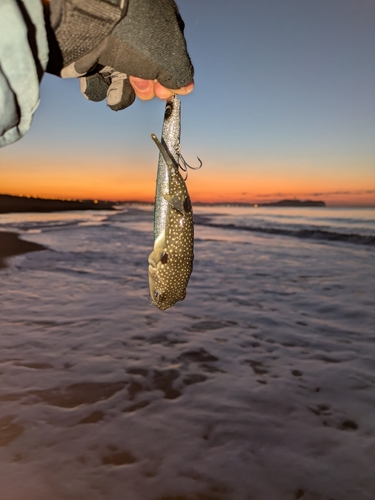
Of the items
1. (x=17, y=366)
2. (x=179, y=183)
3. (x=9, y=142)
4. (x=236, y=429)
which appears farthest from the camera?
(x=17, y=366)

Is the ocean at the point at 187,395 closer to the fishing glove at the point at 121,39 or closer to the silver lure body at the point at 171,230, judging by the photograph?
the silver lure body at the point at 171,230

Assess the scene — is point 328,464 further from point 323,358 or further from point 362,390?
point 323,358

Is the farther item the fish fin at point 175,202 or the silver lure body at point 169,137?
the fish fin at point 175,202

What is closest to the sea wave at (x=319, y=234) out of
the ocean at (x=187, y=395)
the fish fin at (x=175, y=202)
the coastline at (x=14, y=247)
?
the ocean at (x=187, y=395)

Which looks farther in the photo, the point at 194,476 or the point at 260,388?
the point at 260,388

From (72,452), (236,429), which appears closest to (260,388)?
(236,429)

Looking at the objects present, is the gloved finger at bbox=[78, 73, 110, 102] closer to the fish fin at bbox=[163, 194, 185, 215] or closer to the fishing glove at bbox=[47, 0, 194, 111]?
the fishing glove at bbox=[47, 0, 194, 111]
